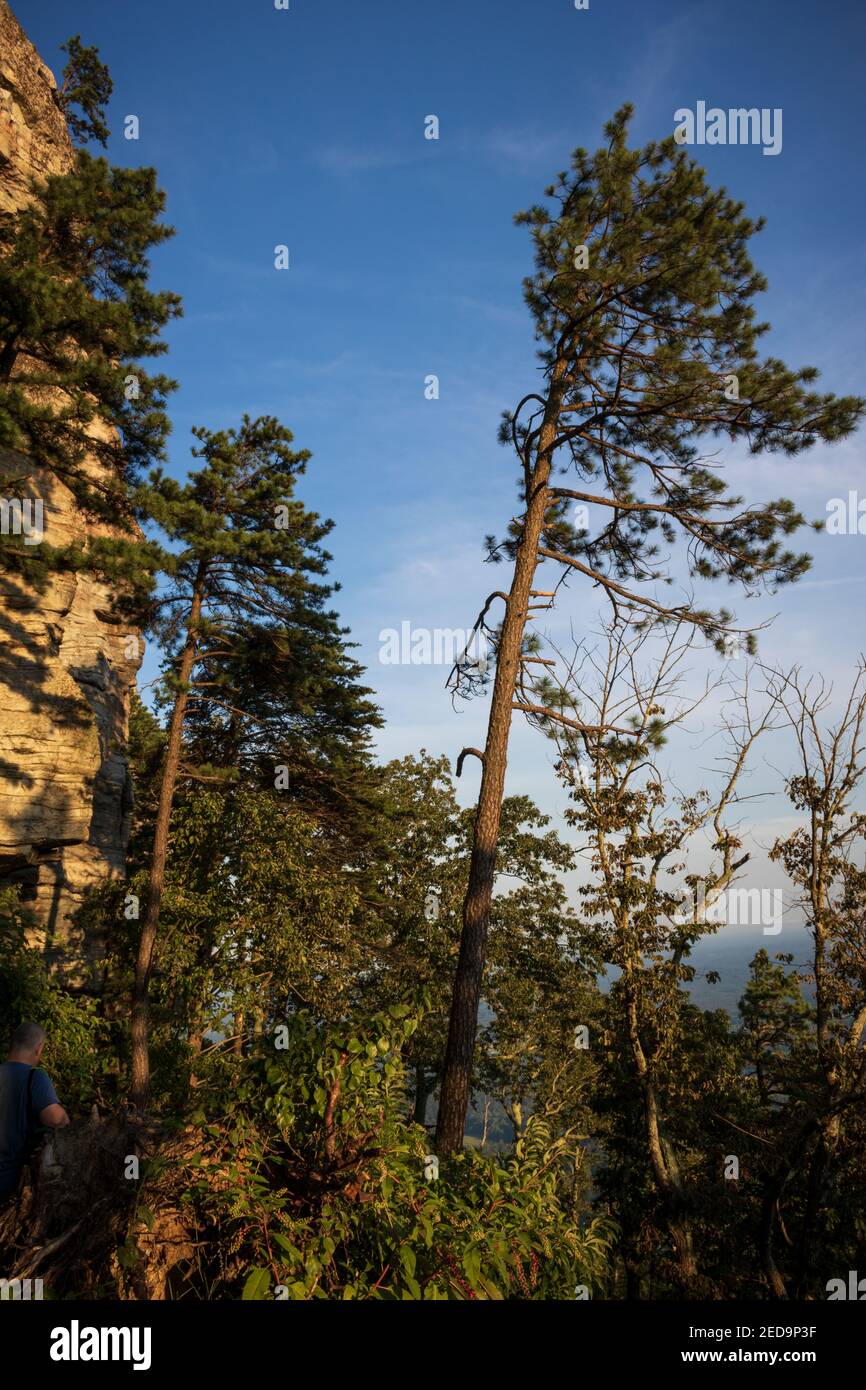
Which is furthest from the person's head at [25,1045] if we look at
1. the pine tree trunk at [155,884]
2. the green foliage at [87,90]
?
the green foliage at [87,90]

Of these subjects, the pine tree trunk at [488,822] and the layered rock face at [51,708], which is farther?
the layered rock face at [51,708]

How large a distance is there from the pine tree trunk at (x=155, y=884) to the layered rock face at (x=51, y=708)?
1.83 meters

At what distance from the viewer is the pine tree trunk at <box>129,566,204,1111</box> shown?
13.5 m

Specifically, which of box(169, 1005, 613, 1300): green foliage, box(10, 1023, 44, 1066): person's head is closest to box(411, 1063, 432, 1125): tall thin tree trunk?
box(10, 1023, 44, 1066): person's head

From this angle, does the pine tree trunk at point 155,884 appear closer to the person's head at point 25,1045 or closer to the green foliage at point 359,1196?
the person's head at point 25,1045

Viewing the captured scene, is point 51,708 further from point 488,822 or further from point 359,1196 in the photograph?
point 359,1196

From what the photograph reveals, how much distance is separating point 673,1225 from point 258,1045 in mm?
Answer: 13058

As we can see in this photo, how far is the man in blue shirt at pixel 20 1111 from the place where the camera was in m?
3.85

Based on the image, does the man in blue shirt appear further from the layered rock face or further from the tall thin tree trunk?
the tall thin tree trunk

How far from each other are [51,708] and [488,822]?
1127cm
